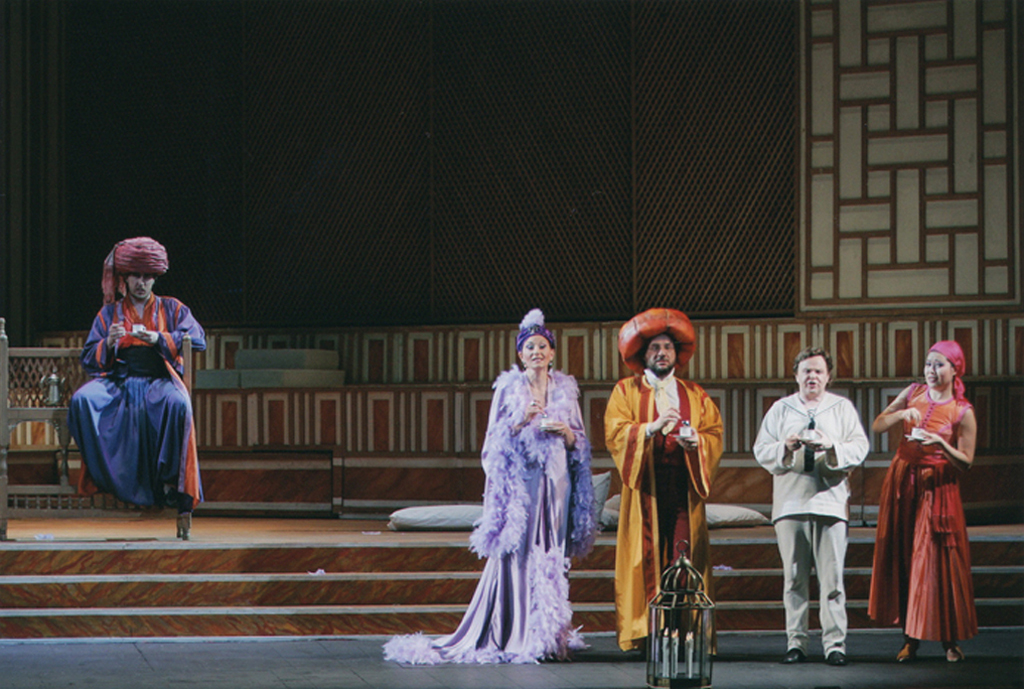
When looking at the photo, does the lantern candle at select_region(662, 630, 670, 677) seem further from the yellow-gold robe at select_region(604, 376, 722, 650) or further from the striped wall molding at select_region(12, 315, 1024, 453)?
the striped wall molding at select_region(12, 315, 1024, 453)

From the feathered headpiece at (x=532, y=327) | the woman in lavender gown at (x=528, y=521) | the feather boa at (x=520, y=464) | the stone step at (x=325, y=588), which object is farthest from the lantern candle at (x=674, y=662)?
the stone step at (x=325, y=588)

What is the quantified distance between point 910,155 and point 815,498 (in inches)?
135

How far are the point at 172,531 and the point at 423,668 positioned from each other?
2.50m

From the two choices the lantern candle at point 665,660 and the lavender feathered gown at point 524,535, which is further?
the lavender feathered gown at point 524,535

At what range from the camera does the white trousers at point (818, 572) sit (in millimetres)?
5082

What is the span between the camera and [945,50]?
7.77 m

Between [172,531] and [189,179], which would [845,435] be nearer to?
[172,531]

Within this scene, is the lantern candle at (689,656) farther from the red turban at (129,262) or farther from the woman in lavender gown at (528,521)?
the red turban at (129,262)

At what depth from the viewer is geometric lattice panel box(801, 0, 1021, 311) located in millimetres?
7691

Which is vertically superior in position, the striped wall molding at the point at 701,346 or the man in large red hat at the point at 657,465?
the striped wall molding at the point at 701,346

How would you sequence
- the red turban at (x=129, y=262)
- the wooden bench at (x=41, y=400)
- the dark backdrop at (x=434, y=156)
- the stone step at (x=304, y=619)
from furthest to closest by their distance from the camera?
1. the dark backdrop at (x=434, y=156)
2. the red turban at (x=129, y=262)
3. the wooden bench at (x=41, y=400)
4. the stone step at (x=304, y=619)

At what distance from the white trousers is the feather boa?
0.81m

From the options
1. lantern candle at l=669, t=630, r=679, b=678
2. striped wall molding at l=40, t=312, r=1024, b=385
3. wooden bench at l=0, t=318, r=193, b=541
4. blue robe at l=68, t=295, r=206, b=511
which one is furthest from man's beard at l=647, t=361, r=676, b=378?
striped wall molding at l=40, t=312, r=1024, b=385

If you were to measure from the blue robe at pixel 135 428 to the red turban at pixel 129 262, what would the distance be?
184 mm
